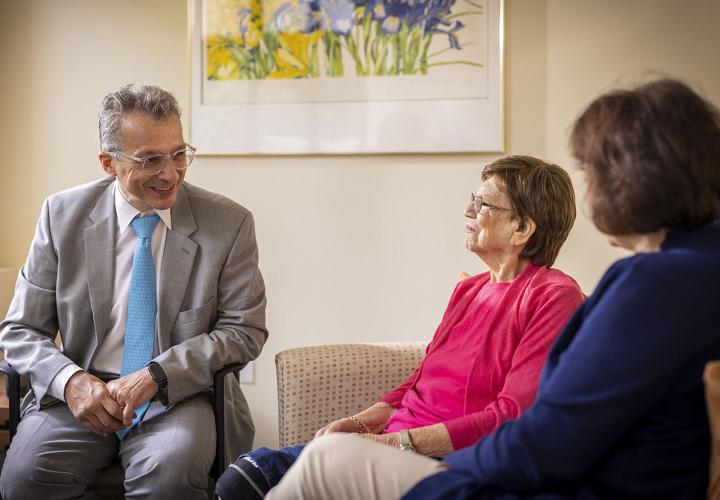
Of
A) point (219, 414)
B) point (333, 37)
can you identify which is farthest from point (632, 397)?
point (333, 37)

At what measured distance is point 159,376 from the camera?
2133mm

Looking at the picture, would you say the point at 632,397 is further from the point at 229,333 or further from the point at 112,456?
→ the point at 112,456

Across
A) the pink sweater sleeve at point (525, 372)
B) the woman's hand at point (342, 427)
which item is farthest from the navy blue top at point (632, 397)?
the woman's hand at point (342, 427)

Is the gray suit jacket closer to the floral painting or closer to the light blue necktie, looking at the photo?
the light blue necktie

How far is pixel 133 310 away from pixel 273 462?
0.68 m

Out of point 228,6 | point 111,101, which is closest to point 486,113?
point 228,6

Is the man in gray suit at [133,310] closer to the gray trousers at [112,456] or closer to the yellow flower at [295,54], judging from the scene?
the gray trousers at [112,456]

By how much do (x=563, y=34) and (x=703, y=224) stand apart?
1935 mm

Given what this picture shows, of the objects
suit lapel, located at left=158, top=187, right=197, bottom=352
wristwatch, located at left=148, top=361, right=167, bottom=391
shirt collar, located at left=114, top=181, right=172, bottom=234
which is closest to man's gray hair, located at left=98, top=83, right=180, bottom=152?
shirt collar, located at left=114, top=181, right=172, bottom=234

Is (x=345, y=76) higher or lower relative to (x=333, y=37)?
lower

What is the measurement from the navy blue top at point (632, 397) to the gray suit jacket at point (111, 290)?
1.18m

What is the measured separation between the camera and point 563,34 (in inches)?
118

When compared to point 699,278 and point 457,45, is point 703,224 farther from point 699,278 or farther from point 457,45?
point 457,45

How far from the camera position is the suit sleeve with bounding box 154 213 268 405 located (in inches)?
84.9
